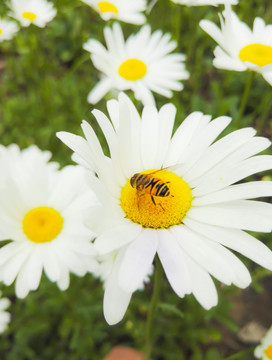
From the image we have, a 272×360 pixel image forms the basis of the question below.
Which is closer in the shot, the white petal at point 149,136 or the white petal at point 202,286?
the white petal at point 202,286

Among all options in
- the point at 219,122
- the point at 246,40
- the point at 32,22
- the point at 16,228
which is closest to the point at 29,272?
the point at 16,228

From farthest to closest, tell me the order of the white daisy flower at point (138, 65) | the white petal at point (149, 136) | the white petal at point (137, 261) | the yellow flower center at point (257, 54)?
the white daisy flower at point (138, 65) → the yellow flower center at point (257, 54) → the white petal at point (149, 136) → the white petal at point (137, 261)

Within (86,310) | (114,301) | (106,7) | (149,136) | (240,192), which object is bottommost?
(86,310)

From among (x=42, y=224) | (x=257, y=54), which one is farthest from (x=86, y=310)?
(x=257, y=54)

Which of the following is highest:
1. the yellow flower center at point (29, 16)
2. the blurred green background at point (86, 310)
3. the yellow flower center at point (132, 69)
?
the yellow flower center at point (29, 16)

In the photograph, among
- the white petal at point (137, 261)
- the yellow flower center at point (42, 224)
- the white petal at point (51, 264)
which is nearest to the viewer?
the white petal at point (137, 261)

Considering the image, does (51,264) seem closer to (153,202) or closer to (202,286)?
(153,202)

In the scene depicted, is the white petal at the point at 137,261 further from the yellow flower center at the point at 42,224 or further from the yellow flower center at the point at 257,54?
the yellow flower center at the point at 257,54

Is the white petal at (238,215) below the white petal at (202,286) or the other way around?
the other way around

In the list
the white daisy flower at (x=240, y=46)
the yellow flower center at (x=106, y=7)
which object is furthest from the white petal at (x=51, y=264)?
the yellow flower center at (x=106, y=7)
